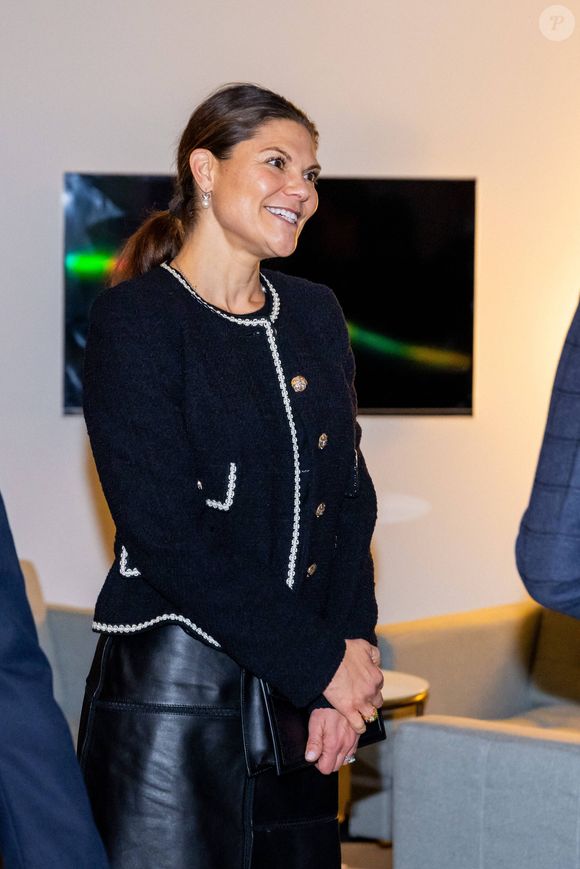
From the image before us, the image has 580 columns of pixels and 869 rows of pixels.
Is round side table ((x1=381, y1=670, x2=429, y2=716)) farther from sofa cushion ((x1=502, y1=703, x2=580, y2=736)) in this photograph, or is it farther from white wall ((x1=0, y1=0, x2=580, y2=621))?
white wall ((x1=0, y1=0, x2=580, y2=621))

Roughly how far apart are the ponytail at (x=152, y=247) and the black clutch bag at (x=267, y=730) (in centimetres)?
68

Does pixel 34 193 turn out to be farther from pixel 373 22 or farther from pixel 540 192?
pixel 540 192

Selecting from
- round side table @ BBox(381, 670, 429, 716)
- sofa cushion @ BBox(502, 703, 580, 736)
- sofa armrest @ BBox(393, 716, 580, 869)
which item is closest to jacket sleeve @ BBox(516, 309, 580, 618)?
sofa armrest @ BBox(393, 716, 580, 869)

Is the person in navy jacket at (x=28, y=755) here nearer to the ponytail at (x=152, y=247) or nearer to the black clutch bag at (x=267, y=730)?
the black clutch bag at (x=267, y=730)

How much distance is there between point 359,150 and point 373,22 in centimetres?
47

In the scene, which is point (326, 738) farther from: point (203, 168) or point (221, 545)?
point (203, 168)

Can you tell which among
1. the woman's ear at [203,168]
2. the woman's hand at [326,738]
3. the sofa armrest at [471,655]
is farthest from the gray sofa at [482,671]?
the woman's ear at [203,168]

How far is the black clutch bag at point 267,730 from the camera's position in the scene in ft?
6.23

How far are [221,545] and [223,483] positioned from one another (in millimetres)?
87

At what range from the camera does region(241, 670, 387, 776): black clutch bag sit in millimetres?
1897

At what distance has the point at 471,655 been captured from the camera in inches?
183

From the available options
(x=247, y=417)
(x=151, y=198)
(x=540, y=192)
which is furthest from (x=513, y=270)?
(x=247, y=417)

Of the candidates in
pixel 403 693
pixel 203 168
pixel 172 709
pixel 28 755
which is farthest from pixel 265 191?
pixel 403 693

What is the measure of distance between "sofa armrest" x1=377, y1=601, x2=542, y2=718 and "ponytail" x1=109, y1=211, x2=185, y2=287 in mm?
2390
